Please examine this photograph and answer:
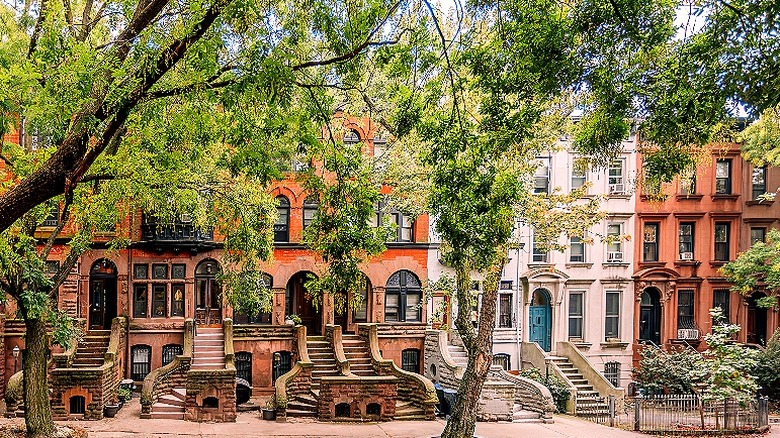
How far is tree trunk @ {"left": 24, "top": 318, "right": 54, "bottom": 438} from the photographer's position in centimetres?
1655

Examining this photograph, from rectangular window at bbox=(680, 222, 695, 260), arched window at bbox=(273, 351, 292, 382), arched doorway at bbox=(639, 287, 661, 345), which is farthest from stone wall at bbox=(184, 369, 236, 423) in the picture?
rectangular window at bbox=(680, 222, 695, 260)

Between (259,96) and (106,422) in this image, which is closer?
(259,96)

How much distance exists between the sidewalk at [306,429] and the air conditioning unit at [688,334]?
9388mm

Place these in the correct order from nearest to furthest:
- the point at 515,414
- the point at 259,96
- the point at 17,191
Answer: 1. the point at 17,191
2. the point at 259,96
3. the point at 515,414

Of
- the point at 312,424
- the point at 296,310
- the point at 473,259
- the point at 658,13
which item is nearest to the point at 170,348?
the point at 296,310

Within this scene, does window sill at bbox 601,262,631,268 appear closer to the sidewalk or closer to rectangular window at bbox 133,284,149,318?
the sidewalk

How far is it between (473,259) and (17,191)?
5.98m

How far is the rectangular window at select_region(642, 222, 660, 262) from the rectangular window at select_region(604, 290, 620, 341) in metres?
1.99

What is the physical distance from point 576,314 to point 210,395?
15534 mm

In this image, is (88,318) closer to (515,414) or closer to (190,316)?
(190,316)

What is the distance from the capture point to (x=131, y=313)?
89.5 ft

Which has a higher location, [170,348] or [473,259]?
[473,259]

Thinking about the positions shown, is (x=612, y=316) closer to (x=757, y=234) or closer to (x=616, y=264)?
(x=616, y=264)

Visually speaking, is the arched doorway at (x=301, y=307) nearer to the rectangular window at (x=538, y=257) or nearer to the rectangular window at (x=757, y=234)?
the rectangular window at (x=538, y=257)
